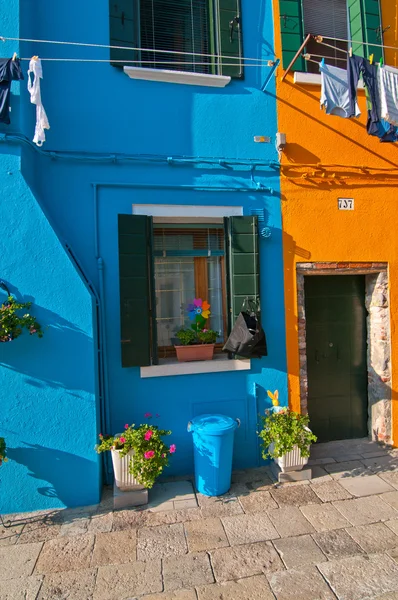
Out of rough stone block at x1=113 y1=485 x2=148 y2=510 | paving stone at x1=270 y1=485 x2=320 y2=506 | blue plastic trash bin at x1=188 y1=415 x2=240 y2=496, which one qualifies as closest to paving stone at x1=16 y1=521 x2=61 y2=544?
rough stone block at x1=113 y1=485 x2=148 y2=510

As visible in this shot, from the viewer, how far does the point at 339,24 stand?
4992 mm

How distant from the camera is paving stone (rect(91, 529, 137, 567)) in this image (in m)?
2.92

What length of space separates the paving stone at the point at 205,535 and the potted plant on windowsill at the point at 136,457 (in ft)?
1.84

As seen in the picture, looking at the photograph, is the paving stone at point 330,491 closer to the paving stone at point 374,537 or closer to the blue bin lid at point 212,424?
the paving stone at point 374,537

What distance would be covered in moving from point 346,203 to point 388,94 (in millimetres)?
1266

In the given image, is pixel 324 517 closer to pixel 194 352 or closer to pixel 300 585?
pixel 300 585

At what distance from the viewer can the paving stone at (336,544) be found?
9.69 ft

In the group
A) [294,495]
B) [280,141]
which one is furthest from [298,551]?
[280,141]

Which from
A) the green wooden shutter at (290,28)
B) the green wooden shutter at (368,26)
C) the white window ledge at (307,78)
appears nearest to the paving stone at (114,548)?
the white window ledge at (307,78)

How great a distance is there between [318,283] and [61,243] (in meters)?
3.36

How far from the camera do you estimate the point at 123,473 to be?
3.63m

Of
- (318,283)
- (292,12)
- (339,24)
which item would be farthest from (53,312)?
(339,24)

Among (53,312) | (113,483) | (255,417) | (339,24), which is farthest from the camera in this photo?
(339,24)

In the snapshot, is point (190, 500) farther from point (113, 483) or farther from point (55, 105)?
point (55, 105)
